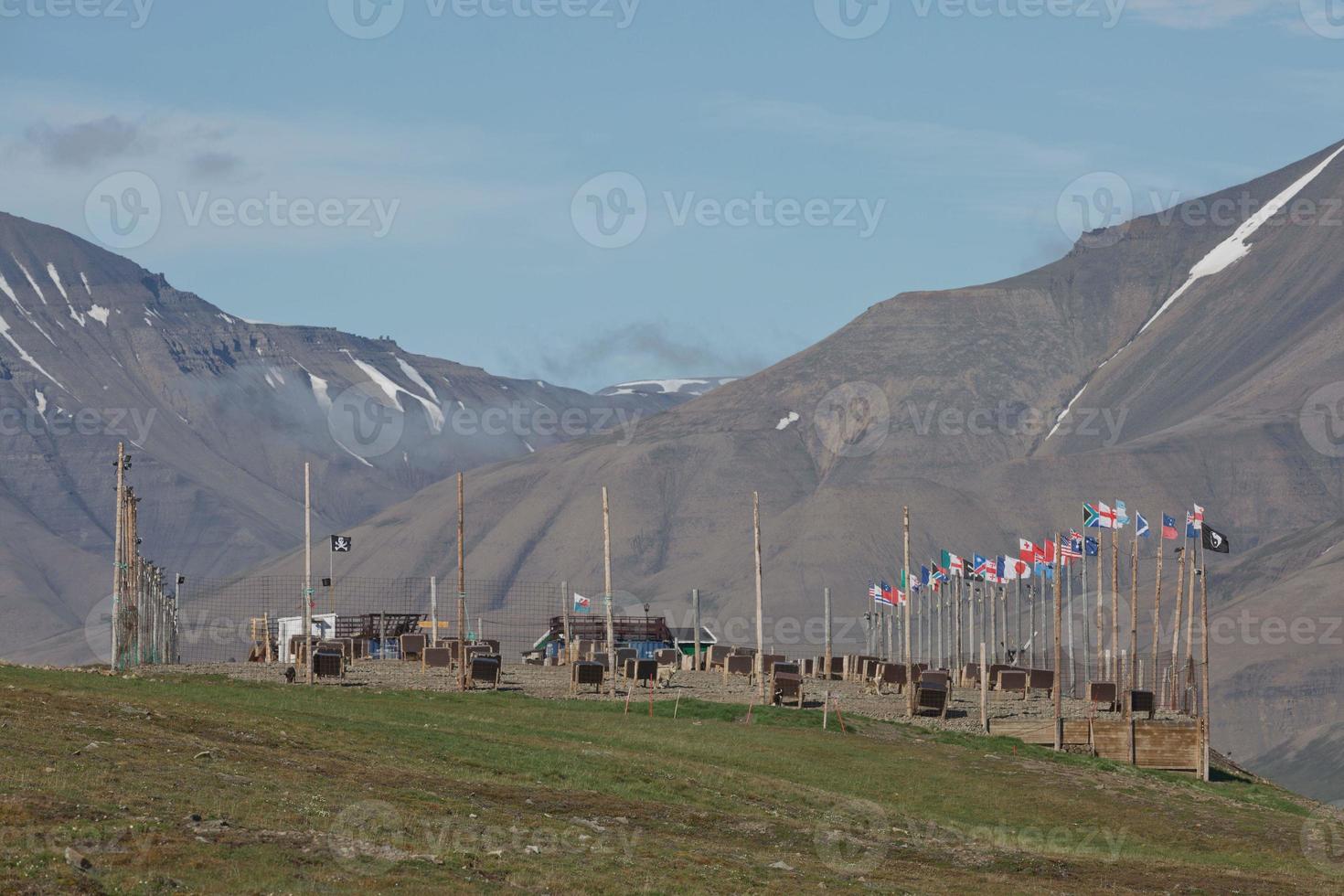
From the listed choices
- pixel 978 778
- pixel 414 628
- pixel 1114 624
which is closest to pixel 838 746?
pixel 978 778

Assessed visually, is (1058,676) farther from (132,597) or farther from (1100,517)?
→ (132,597)

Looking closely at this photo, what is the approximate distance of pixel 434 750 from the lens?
3459 cm

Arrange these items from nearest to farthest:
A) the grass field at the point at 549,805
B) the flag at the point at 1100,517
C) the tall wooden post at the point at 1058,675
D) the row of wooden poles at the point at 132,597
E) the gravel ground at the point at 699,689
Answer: the grass field at the point at 549,805
the tall wooden post at the point at 1058,675
the row of wooden poles at the point at 132,597
the gravel ground at the point at 699,689
the flag at the point at 1100,517

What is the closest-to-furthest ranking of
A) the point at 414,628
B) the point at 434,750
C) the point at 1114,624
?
the point at 434,750 → the point at 1114,624 → the point at 414,628

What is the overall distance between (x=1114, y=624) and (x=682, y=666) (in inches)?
660

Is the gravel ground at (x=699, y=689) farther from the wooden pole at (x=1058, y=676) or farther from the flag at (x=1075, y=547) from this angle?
the flag at (x=1075, y=547)

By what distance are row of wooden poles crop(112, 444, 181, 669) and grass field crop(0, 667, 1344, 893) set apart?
3.74 metres

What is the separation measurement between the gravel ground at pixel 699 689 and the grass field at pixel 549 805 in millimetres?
6525

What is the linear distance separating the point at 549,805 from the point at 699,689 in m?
32.6

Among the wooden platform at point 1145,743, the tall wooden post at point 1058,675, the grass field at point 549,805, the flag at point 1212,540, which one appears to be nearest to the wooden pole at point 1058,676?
the tall wooden post at point 1058,675

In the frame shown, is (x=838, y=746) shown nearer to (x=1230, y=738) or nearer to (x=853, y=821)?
(x=853, y=821)

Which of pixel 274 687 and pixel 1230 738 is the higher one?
pixel 274 687

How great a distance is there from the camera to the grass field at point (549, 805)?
2250cm

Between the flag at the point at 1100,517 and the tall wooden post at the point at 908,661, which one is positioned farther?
the flag at the point at 1100,517
